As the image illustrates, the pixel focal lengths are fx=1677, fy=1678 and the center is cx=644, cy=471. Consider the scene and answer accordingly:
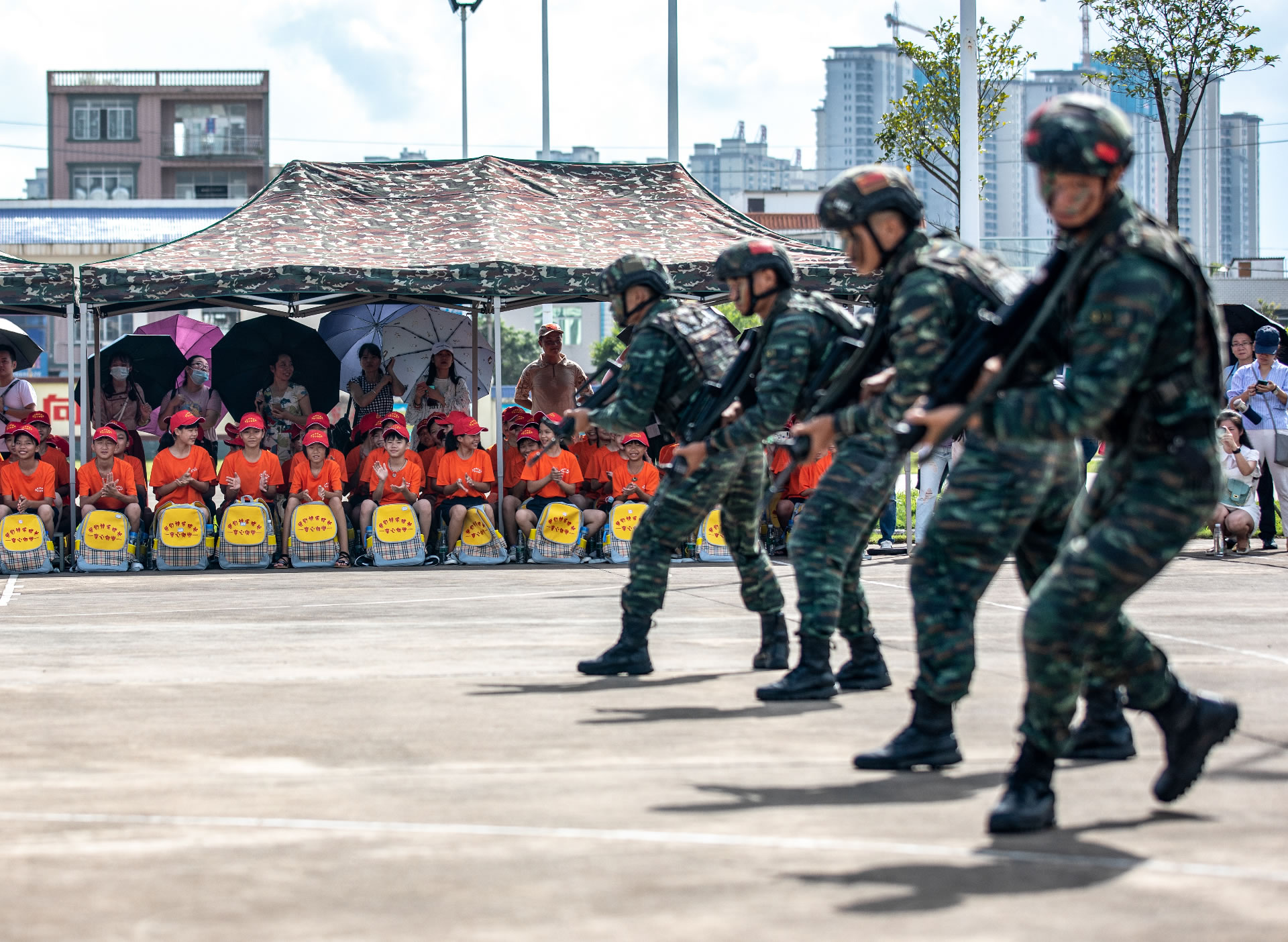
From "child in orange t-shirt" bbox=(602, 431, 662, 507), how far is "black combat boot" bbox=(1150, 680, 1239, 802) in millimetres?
10800

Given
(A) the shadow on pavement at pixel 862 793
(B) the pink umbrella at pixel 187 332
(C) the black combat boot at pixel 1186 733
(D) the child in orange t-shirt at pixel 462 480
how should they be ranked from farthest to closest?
(B) the pink umbrella at pixel 187 332 < (D) the child in orange t-shirt at pixel 462 480 < (A) the shadow on pavement at pixel 862 793 < (C) the black combat boot at pixel 1186 733

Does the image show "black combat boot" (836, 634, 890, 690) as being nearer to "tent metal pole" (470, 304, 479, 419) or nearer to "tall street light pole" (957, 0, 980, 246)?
"tall street light pole" (957, 0, 980, 246)

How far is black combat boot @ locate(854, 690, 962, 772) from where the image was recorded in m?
5.50

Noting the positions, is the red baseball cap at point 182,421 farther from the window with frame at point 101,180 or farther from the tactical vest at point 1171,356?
the window with frame at point 101,180

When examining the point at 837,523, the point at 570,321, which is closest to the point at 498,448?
the point at 837,523

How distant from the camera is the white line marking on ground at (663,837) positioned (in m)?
4.23

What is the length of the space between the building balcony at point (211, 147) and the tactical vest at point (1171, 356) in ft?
289

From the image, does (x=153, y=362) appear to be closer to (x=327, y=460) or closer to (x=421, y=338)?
(x=421, y=338)

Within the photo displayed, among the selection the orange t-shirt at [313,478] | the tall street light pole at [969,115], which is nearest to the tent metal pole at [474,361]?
the orange t-shirt at [313,478]

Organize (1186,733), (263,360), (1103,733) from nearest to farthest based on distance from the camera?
(1186,733) < (1103,733) < (263,360)

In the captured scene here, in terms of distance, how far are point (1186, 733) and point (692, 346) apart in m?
3.60

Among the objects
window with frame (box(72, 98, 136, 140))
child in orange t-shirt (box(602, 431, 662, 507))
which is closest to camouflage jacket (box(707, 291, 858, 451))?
child in orange t-shirt (box(602, 431, 662, 507))

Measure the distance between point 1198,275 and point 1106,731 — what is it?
1.89 metres

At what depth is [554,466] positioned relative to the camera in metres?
15.7
